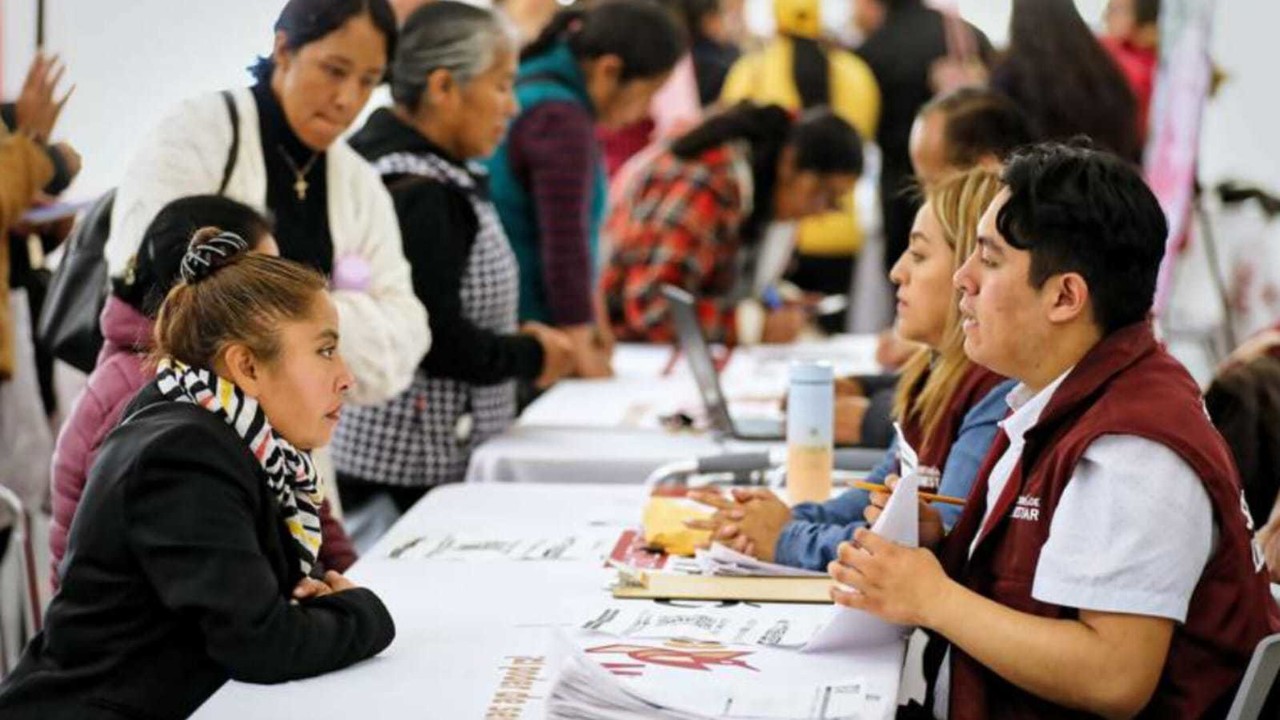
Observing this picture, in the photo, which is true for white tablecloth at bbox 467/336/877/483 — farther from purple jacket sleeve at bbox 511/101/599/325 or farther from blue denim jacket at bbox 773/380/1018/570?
blue denim jacket at bbox 773/380/1018/570

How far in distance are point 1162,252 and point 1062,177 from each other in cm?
13

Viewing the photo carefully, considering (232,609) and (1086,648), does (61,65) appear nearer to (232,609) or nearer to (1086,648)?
(232,609)

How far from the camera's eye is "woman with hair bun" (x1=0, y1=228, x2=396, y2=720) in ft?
5.58

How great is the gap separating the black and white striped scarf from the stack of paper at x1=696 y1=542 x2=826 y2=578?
0.55m

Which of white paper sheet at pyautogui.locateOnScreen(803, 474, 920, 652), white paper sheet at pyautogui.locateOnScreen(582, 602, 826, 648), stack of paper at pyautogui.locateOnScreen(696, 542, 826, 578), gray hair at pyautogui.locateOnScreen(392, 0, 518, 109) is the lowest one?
stack of paper at pyautogui.locateOnScreen(696, 542, 826, 578)

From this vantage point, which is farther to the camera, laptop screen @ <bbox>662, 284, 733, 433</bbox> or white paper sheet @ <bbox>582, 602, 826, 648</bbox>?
laptop screen @ <bbox>662, 284, 733, 433</bbox>

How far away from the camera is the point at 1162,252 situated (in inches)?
71.5

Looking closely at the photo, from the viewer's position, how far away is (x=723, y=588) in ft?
7.08

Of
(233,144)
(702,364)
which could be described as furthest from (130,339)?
(702,364)

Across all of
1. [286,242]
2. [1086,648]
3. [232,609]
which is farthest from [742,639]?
[286,242]

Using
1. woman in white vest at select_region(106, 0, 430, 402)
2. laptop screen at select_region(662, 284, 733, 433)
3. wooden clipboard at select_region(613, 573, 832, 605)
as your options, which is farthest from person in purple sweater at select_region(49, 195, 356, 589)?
laptop screen at select_region(662, 284, 733, 433)

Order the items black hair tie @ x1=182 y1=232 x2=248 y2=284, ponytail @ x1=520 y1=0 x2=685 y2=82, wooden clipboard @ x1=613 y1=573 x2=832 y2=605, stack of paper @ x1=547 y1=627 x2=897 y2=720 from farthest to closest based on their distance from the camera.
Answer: ponytail @ x1=520 y1=0 x2=685 y2=82, wooden clipboard @ x1=613 y1=573 x2=832 y2=605, black hair tie @ x1=182 y1=232 x2=248 y2=284, stack of paper @ x1=547 y1=627 x2=897 y2=720

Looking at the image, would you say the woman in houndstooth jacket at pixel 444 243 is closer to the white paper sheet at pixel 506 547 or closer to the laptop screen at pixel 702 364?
the laptop screen at pixel 702 364

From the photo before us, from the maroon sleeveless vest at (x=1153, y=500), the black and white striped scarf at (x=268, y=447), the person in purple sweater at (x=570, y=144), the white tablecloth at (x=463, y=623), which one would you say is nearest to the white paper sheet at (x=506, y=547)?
the white tablecloth at (x=463, y=623)
